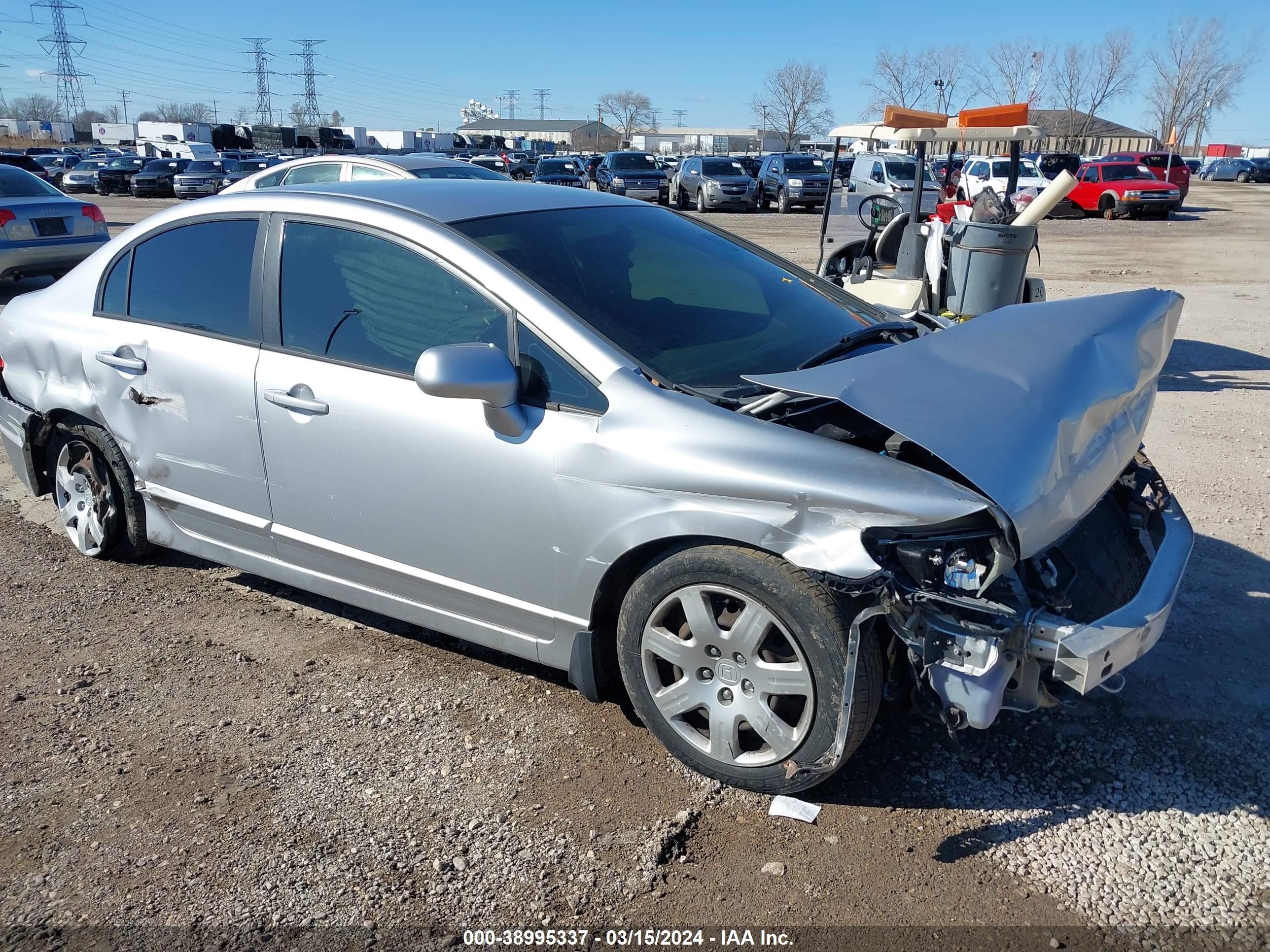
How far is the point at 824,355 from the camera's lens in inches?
136

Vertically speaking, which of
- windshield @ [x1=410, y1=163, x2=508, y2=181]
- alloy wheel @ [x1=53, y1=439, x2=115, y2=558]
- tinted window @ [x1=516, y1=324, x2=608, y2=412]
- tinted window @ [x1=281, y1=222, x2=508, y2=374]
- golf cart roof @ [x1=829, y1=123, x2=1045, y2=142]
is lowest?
alloy wheel @ [x1=53, y1=439, x2=115, y2=558]

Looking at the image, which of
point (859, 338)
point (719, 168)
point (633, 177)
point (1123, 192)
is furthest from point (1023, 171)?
point (859, 338)

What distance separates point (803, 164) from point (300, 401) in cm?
2958

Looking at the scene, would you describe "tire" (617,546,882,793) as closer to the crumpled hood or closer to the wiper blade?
the crumpled hood

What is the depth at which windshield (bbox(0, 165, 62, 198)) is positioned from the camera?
12281 millimetres

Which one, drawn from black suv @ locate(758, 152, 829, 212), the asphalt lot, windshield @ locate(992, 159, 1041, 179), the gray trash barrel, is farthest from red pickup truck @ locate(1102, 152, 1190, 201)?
the asphalt lot

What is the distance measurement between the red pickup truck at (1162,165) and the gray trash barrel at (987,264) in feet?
85.3

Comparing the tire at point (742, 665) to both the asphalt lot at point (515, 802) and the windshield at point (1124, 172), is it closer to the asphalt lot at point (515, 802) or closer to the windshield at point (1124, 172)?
the asphalt lot at point (515, 802)

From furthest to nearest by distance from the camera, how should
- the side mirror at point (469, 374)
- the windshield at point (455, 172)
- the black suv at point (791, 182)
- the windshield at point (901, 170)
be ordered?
the black suv at point (791, 182) → the windshield at point (901, 170) → the windshield at point (455, 172) → the side mirror at point (469, 374)

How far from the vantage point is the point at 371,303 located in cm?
355

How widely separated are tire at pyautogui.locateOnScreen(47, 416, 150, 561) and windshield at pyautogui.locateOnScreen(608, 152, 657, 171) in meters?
28.0

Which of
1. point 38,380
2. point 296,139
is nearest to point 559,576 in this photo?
point 38,380

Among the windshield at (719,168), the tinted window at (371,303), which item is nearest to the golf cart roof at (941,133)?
the tinted window at (371,303)

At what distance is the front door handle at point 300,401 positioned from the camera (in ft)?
11.5
